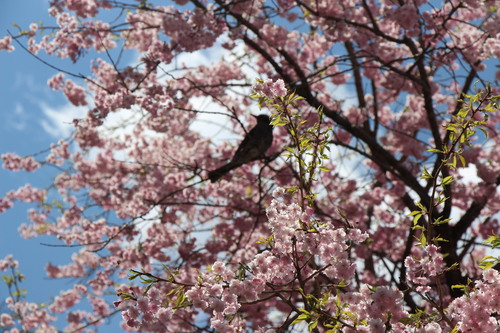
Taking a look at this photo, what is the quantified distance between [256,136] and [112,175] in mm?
4353

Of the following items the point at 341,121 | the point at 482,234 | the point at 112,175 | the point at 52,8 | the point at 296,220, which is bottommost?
the point at 296,220

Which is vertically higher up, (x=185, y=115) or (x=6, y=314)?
(x=185, y=115)

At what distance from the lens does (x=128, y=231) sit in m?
7.04

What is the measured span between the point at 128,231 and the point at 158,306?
4.87 meters

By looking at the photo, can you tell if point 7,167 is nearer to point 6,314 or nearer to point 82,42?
point 6,314

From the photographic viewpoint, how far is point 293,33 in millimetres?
8641

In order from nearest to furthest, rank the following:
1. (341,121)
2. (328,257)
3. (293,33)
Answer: (328,257), (341,121), (293,33)

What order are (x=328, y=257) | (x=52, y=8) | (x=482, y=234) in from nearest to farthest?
(x=328, y=257) < (x=52, y=8) < (x=482, y=234)

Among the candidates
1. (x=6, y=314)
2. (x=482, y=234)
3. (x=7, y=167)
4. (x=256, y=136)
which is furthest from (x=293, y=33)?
(x=6, y=314)

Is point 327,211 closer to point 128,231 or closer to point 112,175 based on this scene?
point 128,231

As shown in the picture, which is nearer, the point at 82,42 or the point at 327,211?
the point at 82,42

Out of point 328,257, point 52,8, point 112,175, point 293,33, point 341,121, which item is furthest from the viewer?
point 112,175

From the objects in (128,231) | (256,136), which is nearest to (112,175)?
(128,231)

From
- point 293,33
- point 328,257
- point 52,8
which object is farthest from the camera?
point 293,33
